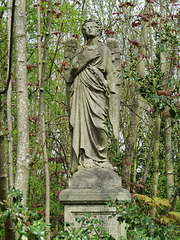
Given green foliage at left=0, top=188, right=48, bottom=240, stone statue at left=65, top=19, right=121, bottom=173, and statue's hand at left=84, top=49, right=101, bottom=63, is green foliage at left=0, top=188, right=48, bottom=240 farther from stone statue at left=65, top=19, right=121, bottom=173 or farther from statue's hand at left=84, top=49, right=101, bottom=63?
statue's hand at left=84, top=49, right=101, bottom=63

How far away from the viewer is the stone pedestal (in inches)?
177

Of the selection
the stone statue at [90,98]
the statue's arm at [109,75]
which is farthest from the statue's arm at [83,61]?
the statue's arm at [109,75]

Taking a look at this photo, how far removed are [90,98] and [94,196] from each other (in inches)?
55.1

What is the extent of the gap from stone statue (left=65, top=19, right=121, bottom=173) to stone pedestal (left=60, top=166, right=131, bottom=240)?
0.22 metres

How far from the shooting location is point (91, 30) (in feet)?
17.1

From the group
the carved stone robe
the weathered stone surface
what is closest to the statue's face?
the carved stone robe

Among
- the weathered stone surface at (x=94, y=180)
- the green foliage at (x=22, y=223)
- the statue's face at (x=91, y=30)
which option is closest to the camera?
the green foliage at (x=22, y=223)

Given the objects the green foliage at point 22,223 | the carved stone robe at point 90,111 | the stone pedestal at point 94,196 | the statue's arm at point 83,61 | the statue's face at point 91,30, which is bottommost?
the stone pedestal at point 94,196

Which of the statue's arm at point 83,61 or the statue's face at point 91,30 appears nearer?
the statue's arm at point 83,61

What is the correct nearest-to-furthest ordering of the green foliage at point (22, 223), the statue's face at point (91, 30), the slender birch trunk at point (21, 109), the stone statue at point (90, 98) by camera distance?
the green foliage at point (22, 223)
the slender birch trunk at point (21, 109)
the stone statue at point (90, 98)
the statue's face at point (91, 30)

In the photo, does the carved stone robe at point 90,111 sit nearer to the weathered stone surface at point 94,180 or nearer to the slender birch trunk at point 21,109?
the weathered stone surface at point 94,180

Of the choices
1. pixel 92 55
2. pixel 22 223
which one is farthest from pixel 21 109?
pixel 22 223

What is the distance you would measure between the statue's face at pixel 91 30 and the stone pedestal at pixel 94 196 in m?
2.03

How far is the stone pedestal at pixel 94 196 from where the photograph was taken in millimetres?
4484
